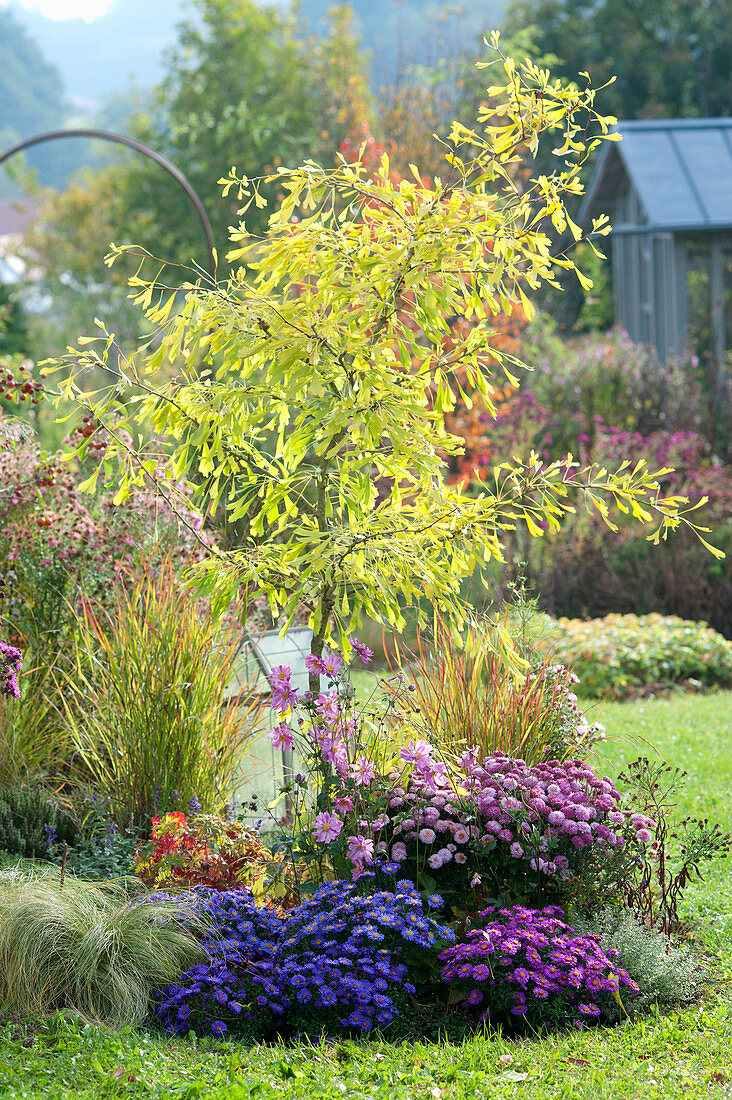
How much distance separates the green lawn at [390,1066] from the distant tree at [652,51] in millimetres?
25374

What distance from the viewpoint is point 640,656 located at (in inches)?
303

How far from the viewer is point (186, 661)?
174 inches

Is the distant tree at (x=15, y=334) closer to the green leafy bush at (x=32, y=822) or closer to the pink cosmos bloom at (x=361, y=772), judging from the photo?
the green leafy bush at (x=32, y=822)

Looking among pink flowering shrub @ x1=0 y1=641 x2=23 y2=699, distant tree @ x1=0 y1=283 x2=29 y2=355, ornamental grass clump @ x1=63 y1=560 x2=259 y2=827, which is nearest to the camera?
pink flowering shrub @ x1=0 y1=641 x2=23 y2=699

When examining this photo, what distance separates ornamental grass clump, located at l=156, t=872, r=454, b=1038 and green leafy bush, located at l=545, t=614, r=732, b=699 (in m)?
4.09

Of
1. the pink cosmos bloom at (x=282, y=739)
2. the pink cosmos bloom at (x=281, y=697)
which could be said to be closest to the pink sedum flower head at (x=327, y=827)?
the pink cosmos bloom at (x=282, y=739)

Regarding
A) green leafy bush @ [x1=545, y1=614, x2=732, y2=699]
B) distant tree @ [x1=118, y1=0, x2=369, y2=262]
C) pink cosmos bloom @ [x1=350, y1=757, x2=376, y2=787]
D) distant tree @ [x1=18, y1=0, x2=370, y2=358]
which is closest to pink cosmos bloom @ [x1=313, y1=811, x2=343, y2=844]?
pink cosmos bloom @ [x1=350, y1=757, x2=376, y2=787]

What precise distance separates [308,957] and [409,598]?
3.93ft

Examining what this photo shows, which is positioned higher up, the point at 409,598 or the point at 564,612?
the point at 409,598

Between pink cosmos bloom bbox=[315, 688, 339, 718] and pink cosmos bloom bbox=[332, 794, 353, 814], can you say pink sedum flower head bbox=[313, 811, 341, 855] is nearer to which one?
pink cosmos bloom bbox=[332, 794, 353, 814]

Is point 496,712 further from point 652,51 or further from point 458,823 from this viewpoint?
point 652,51

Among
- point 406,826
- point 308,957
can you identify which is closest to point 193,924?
point 308,957

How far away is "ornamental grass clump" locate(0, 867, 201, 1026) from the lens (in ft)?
10.2

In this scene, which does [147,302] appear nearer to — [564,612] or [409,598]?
[409,598]
